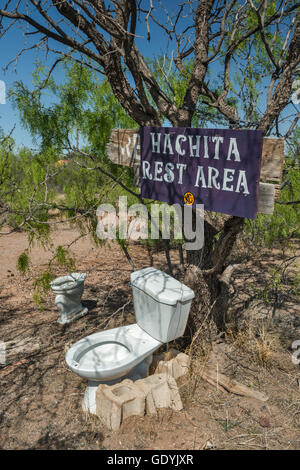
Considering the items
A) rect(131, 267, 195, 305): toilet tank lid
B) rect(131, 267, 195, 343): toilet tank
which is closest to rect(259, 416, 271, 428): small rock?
rect(131, 267, 195, 343): toilet tank

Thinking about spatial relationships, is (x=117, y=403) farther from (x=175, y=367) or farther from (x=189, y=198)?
(x=189, y=198)

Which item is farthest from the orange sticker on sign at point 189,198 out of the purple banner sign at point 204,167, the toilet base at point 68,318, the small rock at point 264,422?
the toilet base at point 68,318

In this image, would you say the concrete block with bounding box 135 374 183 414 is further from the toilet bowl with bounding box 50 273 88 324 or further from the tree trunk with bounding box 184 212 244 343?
the toilet bowl with bounding box 50 273 88 324

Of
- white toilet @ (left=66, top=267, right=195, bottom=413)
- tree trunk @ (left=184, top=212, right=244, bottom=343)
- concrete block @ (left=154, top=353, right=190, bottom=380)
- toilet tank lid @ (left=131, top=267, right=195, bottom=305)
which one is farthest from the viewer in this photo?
tree trunk @ (left=184, top=212, right=244, bottom=343)

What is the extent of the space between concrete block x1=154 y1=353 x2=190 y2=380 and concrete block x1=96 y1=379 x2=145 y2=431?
1.20 ft

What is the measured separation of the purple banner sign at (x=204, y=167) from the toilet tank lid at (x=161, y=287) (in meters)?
0.70

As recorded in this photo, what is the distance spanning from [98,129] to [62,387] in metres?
2.59

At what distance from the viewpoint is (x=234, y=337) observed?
10.6 feet

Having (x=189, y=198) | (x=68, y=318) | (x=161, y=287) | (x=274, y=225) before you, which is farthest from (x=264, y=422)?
(x=274, y=225)

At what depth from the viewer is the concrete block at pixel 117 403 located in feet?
7.18

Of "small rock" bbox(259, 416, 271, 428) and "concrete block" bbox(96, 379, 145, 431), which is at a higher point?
"concrete block" bbox(96, 379, 145, 431)

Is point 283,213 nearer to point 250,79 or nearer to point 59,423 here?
point 250,79

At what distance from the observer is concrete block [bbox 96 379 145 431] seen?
219 centimetres

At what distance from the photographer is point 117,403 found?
7.11 ft
